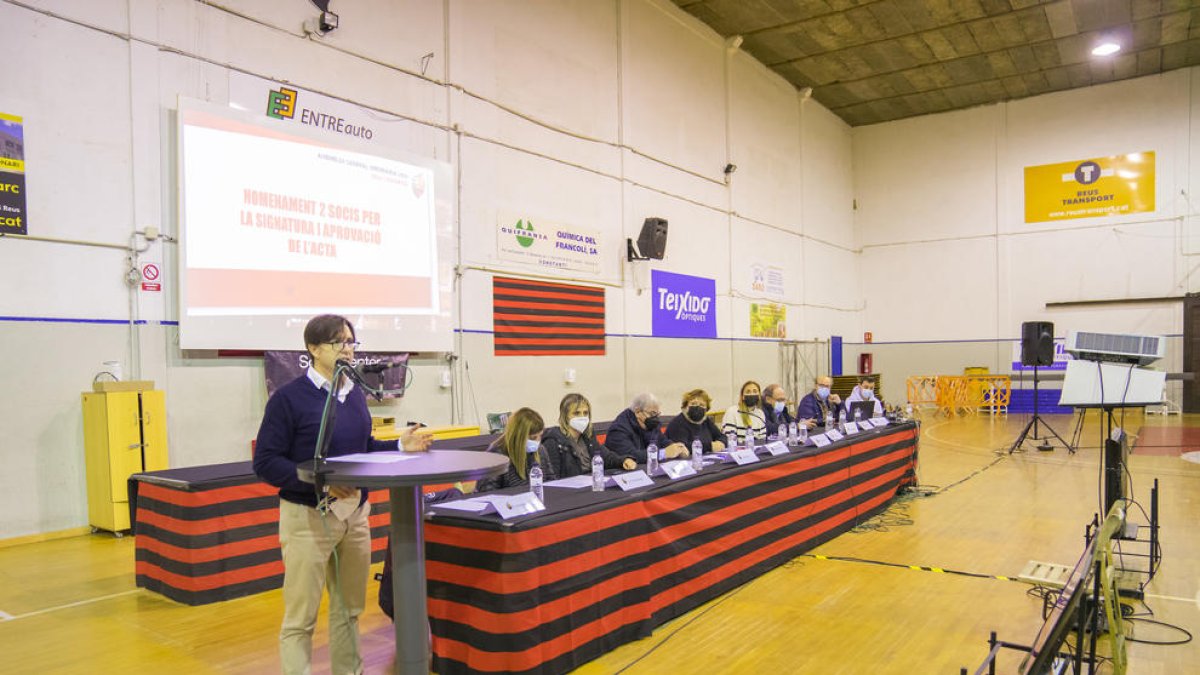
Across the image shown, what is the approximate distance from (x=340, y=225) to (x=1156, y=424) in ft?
46.1

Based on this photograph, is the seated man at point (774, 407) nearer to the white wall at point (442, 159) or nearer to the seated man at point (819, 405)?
the seated man at point (819, 405)

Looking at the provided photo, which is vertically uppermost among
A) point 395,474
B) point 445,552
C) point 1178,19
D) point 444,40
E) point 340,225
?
point 1178,19

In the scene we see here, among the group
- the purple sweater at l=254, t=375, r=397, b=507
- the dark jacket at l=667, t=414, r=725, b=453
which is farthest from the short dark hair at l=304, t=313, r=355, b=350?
the dark jacket at l=667, t=414, r=725, b=453

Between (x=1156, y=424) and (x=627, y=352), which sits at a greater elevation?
(x=627, y=352)

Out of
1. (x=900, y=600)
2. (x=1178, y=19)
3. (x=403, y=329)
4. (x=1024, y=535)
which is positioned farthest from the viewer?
(x=1178, y=19)

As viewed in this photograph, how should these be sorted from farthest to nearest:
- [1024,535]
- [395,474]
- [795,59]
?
[795,59]
[1024,535]
[395,474]

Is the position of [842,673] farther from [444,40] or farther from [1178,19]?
[1178,19]

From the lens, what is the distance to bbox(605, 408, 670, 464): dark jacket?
16.5 feet

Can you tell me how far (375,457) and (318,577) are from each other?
46cm

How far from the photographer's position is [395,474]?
2.10 m

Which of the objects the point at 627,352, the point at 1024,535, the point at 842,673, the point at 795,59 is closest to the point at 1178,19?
the point at 795,59

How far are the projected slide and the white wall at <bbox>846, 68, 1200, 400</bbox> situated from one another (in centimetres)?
1317

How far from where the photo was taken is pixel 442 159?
834cm

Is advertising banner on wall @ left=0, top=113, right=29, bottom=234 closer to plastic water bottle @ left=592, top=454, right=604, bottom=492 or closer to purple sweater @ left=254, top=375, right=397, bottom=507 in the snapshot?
purple sweater @ left=254, top=375, right=397, bottom=507
